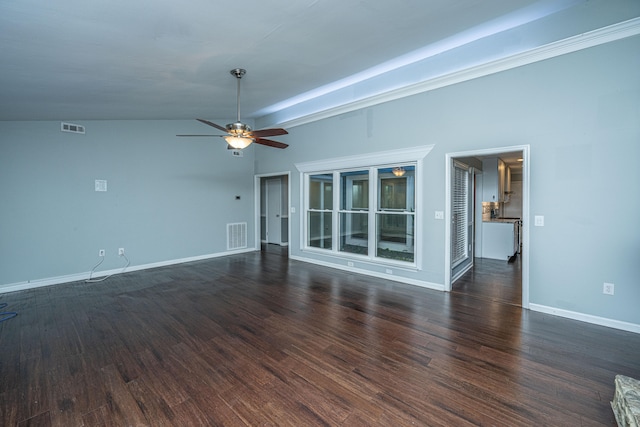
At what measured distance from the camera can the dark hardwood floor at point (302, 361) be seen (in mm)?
1818

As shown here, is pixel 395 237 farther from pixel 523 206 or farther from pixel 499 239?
pixel 499 239

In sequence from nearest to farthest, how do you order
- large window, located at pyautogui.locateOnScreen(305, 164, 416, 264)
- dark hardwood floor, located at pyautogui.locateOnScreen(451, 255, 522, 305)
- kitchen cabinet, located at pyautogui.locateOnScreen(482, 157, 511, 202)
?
dark hardwood floor, located at pyautogui.locateOnScreen(451, 255, 522, 305)
large window, located at pyautogui.locateOnScreen(305, 164, 416, 264)
kitchen cabinet, located at pyautogui.locateOnScreen(482, 157, 511, 202)

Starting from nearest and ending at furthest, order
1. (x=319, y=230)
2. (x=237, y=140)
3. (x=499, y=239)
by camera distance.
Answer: (x=237, y=140) < (x=319, y=230) < (x=499, y=239)

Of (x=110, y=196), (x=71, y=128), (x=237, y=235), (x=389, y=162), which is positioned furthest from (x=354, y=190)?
(x=71, y=128)

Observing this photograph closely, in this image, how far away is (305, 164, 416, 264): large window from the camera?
479cm

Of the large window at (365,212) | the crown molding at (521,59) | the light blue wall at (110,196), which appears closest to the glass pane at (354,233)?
the large window at (365,212)

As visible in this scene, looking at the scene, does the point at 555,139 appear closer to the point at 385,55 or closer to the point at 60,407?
the point at 385,55

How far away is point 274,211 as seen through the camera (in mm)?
8695

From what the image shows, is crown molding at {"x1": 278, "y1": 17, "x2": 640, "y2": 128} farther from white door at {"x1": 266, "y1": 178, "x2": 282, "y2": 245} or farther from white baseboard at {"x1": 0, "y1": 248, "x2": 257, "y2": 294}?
white baseboard at {"x1": 0, "y1": 248, "x2": 257, "y2": 294}

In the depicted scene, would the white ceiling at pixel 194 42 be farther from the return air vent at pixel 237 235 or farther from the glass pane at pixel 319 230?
the return air vent at pixel 237 235

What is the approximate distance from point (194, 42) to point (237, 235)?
16.7 ft

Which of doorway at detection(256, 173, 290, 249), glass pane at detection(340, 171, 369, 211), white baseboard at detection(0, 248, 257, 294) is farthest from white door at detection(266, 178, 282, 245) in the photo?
glass pane at detection(340, 171, 369, 211)

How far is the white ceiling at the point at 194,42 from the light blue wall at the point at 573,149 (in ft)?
2.31

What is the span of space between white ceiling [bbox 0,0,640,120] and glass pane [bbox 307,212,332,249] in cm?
284
